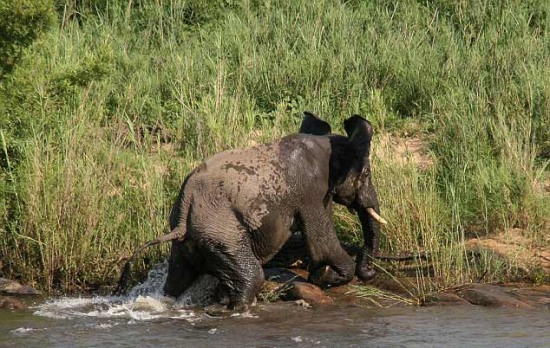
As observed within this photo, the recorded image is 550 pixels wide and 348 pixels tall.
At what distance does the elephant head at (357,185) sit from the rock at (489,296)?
0.85 m

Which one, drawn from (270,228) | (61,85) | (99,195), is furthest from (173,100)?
(270,228)

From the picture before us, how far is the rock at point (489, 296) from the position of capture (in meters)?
9.10

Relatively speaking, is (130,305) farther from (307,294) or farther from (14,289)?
(307,294)

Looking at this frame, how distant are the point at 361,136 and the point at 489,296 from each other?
5.18 feet

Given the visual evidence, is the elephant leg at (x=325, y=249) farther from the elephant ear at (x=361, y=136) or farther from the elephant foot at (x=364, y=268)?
the elephant ear at (x=361, y=136)

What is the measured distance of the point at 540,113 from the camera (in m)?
11.6

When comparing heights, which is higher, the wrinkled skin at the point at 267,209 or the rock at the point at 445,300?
the wrinkled skin at the point at 267,209

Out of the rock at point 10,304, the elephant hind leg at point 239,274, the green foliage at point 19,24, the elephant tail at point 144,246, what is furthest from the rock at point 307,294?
the green foliage at point 19,24

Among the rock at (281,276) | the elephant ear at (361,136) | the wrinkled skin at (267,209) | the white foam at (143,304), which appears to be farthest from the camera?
the rock at (281,276)

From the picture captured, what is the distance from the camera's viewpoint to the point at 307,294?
31.0 ft

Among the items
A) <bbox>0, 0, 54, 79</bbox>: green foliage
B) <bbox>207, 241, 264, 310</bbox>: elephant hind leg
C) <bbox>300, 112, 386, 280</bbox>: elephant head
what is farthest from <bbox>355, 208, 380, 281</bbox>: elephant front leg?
<bbox>0, 0, 54, 79</bbox>: green foliage

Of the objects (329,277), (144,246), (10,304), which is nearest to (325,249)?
(329,277)

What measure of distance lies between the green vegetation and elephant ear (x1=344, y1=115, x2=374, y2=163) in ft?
2.30

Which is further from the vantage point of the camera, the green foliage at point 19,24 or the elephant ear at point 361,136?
the green foliage at point 19,24
